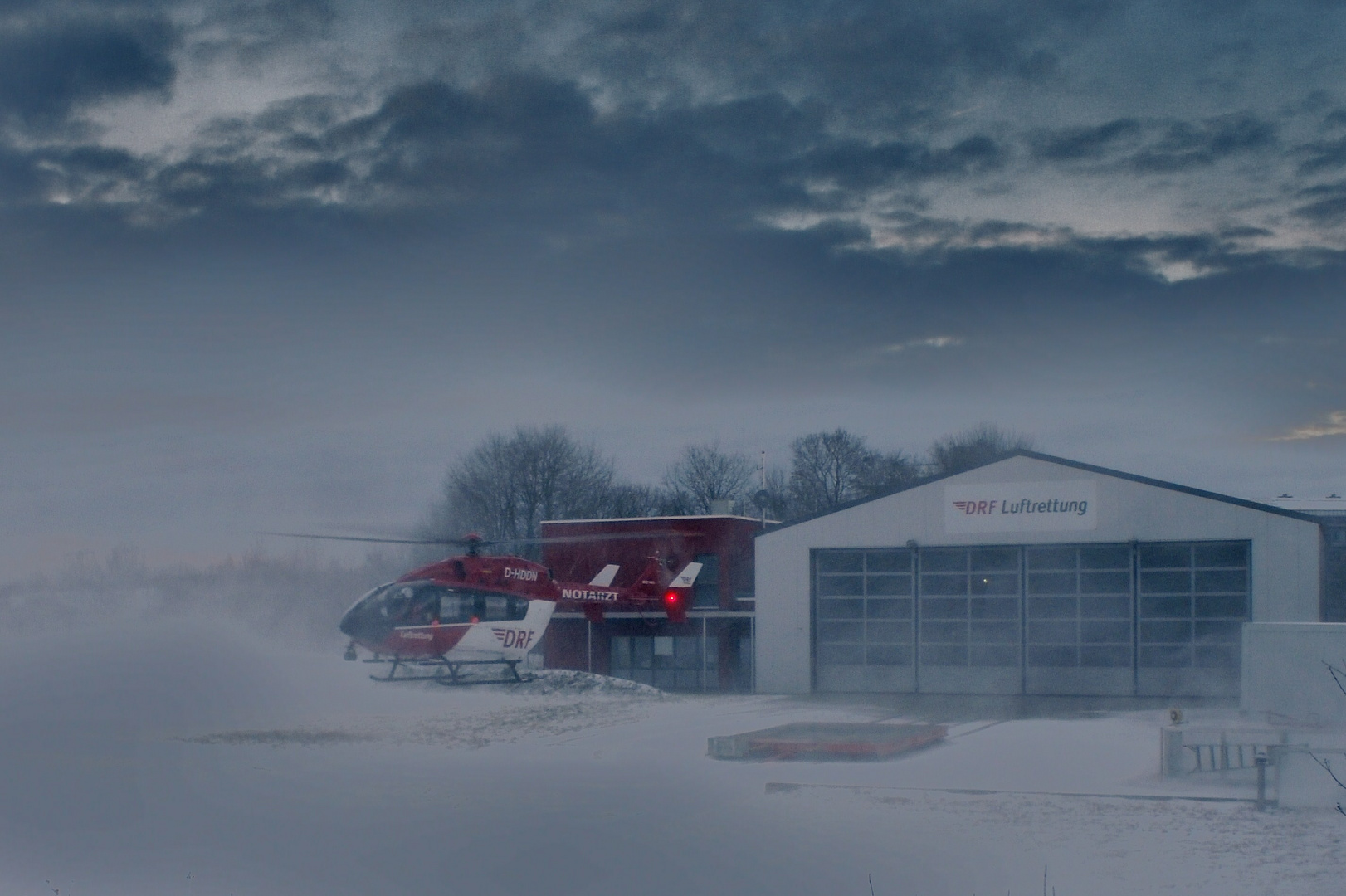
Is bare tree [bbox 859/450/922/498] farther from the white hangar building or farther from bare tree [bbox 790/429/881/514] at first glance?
the white hangar building

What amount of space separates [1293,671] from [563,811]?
603 inches

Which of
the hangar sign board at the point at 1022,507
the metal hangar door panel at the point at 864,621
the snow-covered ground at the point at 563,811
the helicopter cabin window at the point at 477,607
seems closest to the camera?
the snow-covered ground at the point at 563,811

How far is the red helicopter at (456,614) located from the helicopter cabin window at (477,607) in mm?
19

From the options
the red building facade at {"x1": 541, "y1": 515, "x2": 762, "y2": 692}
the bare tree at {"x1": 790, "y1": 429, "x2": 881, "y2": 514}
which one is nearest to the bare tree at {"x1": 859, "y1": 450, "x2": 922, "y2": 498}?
the bare tree at {"x1": 790, "y1": 429, "x2": 881, "y2": 514}

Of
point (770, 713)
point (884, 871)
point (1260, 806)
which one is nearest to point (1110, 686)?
point (770, 713)

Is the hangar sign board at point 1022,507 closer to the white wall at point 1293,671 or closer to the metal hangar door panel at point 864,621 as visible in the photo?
the metal hangar door panel at point 864,621

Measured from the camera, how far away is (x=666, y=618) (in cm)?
4159

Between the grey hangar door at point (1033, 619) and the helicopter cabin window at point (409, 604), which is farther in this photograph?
the grey hangar door at point (1033, 619)

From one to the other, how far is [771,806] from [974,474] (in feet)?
65.5

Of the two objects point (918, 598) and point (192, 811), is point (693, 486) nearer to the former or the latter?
point (918, 598)

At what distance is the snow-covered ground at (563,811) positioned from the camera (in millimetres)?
13617

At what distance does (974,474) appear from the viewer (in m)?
35.1

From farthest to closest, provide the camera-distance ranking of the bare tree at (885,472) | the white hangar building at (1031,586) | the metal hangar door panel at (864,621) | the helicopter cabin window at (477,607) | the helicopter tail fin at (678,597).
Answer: the bare tree at (885,472) → the metal hangar door panel at (864,621) → the helicopter tail fin at (678,597) → the white hangar building at (1031,586) → the helicopter cabin window at (477,607)

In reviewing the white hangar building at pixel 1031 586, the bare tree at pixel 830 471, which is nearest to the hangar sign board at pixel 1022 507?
the white hangar building at pixel 1031 586
